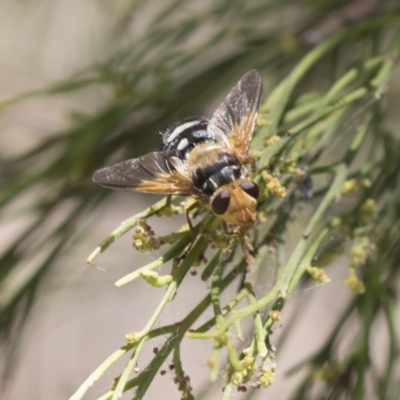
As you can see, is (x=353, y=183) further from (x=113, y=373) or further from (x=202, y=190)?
(x=113, y=373)

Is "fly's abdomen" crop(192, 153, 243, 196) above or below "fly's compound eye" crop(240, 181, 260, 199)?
above

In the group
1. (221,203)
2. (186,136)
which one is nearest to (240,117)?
(186,136)

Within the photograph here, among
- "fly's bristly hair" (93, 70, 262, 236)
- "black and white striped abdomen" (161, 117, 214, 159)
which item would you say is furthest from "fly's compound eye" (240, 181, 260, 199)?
"black and white striped abdomen" (161, 117, 214, 159)

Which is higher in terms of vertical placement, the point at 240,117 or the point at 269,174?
the point at 240,117

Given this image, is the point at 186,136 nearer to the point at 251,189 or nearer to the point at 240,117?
the point at 240,117

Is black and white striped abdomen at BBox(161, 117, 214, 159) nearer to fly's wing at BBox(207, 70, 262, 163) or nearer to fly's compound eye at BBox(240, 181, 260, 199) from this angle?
fly's wing at BBox(207, 70, 262, 163)

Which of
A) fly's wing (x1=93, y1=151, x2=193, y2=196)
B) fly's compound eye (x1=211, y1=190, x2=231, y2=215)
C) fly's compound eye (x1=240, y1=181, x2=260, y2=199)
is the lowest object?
fly's compound eye (x1=211, y1=190, x2=231, y2=215)
